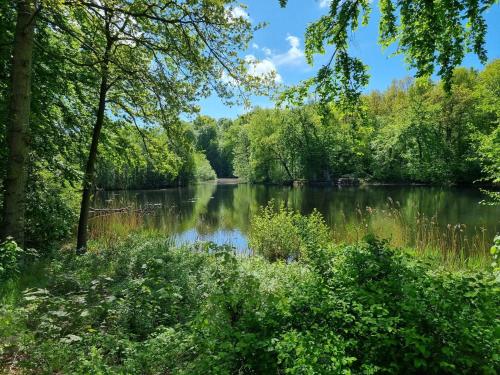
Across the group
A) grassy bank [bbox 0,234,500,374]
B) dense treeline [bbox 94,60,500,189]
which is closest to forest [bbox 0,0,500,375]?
grassy bank [bbox 0,234,500,374]

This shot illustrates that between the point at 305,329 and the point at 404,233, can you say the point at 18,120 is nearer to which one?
the point at 305,329

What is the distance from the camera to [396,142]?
43.4 meters

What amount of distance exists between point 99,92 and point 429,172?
4047cm

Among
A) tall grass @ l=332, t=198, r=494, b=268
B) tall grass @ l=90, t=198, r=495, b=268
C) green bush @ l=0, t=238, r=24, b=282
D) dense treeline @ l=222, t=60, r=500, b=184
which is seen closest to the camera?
green bush @ l=0, t=238, r=24, b=282

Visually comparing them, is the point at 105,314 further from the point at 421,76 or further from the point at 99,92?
the point at 99,92

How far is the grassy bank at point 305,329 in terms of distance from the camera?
7.68ft

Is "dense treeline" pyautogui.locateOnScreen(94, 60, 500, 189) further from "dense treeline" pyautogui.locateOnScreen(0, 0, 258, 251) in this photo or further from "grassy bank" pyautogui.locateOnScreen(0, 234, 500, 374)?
"grassy bank" pyautogui.locateOnScreen(0, 234, 500, 374)

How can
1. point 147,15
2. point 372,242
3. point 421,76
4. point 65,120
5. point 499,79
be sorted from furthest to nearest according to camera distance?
point 499,79
point 65,120
point 147,15
point 421,76
point 372,242

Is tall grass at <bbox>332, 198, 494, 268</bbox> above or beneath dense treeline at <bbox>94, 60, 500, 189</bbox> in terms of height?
beneath

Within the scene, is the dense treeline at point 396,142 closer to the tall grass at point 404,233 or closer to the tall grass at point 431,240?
the tall grass at point 404,233

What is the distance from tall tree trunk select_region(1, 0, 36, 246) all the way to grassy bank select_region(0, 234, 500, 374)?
209 cm

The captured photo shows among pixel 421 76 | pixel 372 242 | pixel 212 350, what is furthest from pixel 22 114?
pixel 421 76

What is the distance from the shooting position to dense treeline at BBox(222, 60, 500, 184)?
38.2m

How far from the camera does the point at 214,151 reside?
93812 mm
